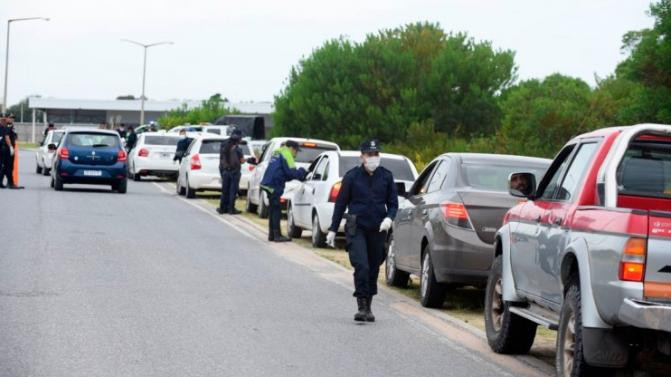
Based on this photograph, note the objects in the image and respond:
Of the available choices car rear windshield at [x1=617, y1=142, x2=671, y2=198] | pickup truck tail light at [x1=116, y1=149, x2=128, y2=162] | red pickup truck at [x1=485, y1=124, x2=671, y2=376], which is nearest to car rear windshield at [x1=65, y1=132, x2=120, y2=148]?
pickup truck tail light at [x1=116, y1=149, x2=128, y2=162]

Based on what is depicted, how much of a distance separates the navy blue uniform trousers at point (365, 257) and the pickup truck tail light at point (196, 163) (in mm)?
22164

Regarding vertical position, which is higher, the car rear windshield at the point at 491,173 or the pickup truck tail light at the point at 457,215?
the car rear windshield at the point at 491,173

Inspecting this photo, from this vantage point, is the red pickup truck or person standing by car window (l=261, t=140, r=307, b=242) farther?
person standing by car window (l=261, t=140, r=307, b=242)

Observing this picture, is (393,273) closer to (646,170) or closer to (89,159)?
(646,170)

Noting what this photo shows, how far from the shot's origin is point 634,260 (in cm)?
852

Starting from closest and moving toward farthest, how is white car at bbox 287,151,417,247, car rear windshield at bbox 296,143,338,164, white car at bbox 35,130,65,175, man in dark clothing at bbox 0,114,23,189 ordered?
1. white car at bbox 287,151,417,247
2. car rear windshield at bbox 296,143,338,164
3. man in dark clothing at bbox 0,114,23,189
4. white car at bbox 35,130,65,175

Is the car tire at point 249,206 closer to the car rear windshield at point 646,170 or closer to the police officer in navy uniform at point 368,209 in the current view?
the police officer in navy uniform at point 368,209

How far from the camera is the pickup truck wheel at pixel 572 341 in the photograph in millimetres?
9156

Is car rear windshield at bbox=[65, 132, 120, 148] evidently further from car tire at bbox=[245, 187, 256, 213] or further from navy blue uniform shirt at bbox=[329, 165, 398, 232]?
navy blue uniform shirt at bbox=[329, 165, 398, 232]

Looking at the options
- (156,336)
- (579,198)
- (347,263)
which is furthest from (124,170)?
(579,198)

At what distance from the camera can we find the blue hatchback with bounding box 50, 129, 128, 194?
3603 centimetres

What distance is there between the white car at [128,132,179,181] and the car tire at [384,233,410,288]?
1083 inches

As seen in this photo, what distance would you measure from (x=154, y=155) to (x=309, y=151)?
57.7 feet

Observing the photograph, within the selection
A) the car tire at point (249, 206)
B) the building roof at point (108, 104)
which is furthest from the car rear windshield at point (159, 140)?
the building roof at point (108, 104)
